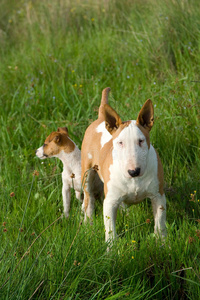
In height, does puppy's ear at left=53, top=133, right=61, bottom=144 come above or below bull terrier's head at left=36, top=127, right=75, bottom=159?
above

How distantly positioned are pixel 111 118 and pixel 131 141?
364mm

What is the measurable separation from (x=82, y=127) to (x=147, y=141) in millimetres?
2249

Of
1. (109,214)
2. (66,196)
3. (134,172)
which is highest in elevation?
(134,172)

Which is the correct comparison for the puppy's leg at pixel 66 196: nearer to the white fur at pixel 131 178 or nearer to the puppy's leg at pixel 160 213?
the white fur at pixel 131 178

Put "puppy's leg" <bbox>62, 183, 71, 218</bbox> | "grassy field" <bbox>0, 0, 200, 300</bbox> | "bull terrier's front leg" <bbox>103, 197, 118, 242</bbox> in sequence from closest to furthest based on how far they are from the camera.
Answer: "grassy field" <bbox>0, 0, 200, 300</bbox> < "bull terrier's front leg" <bbox>103, 197, 118, 242</bbox> < "puppy's leg" <bbox>62, 183, 71, 218</bbox>

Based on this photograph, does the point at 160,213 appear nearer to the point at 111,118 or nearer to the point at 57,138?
the point at 111,118

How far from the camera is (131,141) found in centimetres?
317

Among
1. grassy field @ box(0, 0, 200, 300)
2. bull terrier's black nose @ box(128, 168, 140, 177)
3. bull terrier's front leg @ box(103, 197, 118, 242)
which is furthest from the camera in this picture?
bull terrier's front leg @ box(103, 197, 118, 242)

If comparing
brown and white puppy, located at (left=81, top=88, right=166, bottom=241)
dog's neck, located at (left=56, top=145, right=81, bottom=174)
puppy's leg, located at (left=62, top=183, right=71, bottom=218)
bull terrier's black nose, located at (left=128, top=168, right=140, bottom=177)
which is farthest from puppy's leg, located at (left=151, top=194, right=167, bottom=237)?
dog's neck, located at (left=56, top=145, right=81, bottom=174)

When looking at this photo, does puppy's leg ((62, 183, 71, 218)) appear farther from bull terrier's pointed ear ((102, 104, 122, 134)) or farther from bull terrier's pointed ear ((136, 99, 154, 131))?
bull terrier's pointed ear ((136, 99, 154, 131))

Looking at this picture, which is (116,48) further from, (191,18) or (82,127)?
(82,127)

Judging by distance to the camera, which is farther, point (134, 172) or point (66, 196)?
point (66, 196)

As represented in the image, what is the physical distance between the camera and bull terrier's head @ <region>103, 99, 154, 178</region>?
312 cm

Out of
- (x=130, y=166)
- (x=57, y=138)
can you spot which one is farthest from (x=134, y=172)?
(x=57, y=138)
